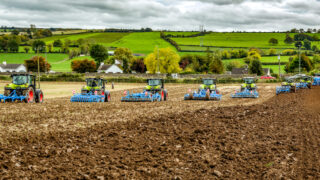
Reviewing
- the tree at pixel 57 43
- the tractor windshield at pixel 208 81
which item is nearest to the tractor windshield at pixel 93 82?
the tractor windshield at pixel 208 81

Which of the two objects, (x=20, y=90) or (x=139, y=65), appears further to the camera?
(x=139, y=65)

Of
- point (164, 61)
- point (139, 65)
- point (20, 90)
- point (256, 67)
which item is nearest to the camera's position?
point (20, 90)

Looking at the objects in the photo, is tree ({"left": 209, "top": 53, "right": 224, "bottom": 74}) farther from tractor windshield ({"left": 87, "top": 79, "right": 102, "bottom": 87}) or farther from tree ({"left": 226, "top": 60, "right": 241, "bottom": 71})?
tractor windshield ({"left": 87, "top": 79, "right": 102, "bottom": 87})

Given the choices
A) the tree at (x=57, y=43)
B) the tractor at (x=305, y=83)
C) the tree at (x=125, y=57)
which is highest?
the tree at (x=57, y=43)

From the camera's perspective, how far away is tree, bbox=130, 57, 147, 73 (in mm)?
118812

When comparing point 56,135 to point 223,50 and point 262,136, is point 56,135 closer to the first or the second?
point 262,136

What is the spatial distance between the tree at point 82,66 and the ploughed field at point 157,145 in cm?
9462

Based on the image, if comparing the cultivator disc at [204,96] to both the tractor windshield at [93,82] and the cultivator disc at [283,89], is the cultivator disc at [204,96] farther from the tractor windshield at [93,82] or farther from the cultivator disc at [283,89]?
the cultivator disc at [283,89]

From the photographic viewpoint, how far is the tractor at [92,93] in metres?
25.4

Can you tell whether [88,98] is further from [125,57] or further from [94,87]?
[125,57]

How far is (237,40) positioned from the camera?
154 m

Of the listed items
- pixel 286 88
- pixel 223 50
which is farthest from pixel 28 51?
pixel 286 88

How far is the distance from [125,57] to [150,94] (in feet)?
313

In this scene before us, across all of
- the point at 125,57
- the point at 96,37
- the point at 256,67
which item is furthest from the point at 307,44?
the point at 96,37
